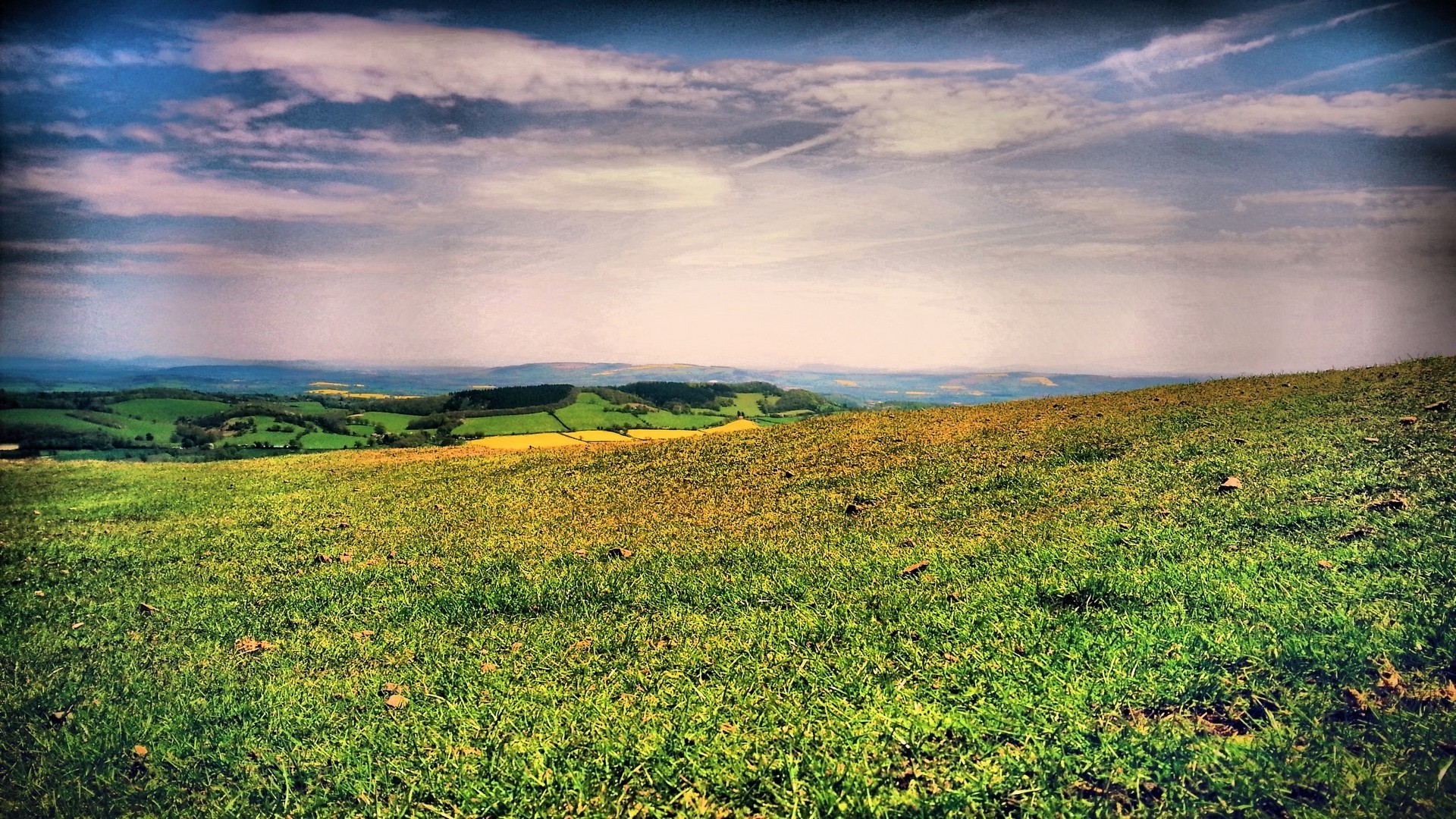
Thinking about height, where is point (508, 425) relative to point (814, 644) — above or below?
above

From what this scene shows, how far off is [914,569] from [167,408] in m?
29.8

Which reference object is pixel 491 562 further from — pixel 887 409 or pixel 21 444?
pixel 21 444

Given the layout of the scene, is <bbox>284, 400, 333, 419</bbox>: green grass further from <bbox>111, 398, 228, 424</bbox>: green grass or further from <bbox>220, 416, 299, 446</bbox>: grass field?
<bbox>111, 398, 228, 424</bbox>: green grass

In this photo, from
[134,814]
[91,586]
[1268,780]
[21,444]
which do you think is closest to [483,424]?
[21,444]

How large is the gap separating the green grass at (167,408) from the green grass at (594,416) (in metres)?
13.1

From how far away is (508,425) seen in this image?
24812mm

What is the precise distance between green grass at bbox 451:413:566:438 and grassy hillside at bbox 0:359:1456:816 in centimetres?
1268

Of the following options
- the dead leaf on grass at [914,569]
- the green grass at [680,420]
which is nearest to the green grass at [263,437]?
the green grass at [680,420]

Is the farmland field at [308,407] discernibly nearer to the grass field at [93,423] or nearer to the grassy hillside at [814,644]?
the grass field at [93,423]

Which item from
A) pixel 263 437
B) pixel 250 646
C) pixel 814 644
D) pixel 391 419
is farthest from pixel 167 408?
pixel 814 644

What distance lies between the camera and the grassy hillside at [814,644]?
3492mm

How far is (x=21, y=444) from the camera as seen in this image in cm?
1794

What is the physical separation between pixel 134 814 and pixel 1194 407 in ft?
45.6

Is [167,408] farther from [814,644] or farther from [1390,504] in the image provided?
[1390,504]
